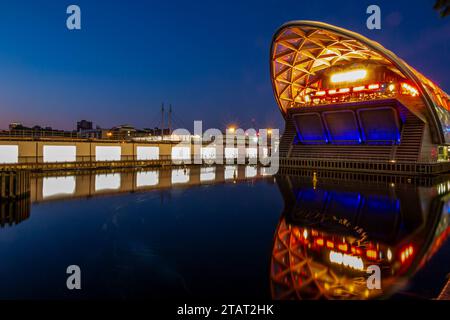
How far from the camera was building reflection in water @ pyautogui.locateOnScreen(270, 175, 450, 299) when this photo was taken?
25.3 feet

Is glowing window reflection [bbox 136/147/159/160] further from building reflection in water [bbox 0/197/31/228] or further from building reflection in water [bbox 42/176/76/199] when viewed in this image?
building reflection in water [bbox 0/197/31/228]

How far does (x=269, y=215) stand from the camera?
629 inches

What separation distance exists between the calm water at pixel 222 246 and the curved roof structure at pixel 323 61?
79.5 ft

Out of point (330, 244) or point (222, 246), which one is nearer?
point (222, 246)

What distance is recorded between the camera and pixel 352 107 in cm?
4316

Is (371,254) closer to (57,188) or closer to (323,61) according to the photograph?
(57,188)

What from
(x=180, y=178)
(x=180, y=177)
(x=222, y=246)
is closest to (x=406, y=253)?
(x=222, y=246)

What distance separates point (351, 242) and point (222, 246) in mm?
4805

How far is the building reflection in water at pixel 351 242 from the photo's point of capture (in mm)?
7699

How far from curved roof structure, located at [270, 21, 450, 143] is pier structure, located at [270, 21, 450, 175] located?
12 cm

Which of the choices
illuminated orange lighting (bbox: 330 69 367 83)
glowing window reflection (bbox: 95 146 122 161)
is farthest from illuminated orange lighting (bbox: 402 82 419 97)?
glowing window reflection (bbox: 95 146 122 161)
